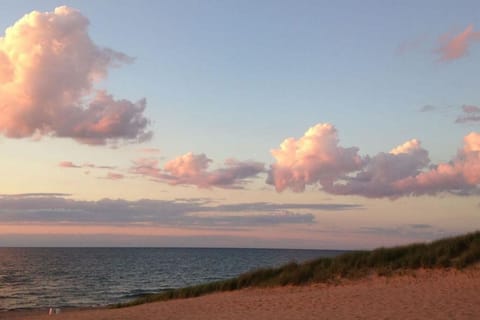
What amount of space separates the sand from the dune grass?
742mm

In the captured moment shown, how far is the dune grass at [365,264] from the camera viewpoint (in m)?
24.0

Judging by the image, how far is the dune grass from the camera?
24016 millimetres

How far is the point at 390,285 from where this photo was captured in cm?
2234

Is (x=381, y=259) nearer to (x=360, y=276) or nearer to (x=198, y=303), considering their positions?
(x=360, y=276)

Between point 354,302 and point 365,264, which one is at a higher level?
point 365,264

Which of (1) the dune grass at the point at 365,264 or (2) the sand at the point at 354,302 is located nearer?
(2) the sand at the point at 354,302

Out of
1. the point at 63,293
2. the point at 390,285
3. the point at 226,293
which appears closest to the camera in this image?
the point at 390,285

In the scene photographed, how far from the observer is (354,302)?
19078 millimetres

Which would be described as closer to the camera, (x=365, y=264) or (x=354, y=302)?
(x=354, y=302)

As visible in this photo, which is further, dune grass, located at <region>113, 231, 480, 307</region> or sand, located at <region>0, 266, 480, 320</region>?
dune grass, located at <region>113, 231, 480, 307</region>

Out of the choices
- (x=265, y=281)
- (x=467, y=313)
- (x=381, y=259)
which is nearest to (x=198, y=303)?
(x=265, y=281)

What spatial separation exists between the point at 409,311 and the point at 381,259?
30.2ft

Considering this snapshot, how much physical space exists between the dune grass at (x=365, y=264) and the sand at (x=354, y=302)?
29.2 inches

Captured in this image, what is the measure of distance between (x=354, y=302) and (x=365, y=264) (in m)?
6.73
